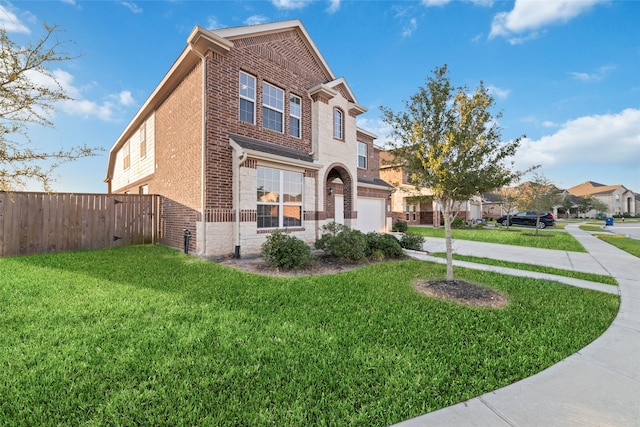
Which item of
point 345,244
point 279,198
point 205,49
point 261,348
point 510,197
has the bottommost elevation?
point 261,348

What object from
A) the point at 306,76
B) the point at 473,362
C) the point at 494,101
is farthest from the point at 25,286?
the point at 306,76

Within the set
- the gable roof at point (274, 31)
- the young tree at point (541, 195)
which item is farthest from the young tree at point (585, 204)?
the gable roof at point (274, 31)

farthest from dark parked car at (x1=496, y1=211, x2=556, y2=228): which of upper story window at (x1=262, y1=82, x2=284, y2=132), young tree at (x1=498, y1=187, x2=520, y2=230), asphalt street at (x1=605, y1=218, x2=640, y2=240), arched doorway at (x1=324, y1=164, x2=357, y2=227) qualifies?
upper story window at (x1=262, y1=82, x2=284, y2=132)

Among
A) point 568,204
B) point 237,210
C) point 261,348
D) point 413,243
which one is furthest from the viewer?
point 568,204

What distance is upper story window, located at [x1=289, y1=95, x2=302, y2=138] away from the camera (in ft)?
34.7

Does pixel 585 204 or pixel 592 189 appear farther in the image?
pixel 592 189

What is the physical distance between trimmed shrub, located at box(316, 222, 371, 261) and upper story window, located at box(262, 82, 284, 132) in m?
4.74

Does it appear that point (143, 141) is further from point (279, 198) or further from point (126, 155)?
point (279, 198)

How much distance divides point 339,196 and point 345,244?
6.67 m

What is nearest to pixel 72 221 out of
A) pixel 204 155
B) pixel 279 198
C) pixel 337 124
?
pixel 204 155

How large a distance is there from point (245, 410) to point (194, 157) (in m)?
8.35

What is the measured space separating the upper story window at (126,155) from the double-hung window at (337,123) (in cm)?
1379

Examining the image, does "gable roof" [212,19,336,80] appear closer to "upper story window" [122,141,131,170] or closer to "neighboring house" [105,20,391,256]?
"neighboring house" [105,20,391,256]

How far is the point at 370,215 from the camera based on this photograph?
16328mm
